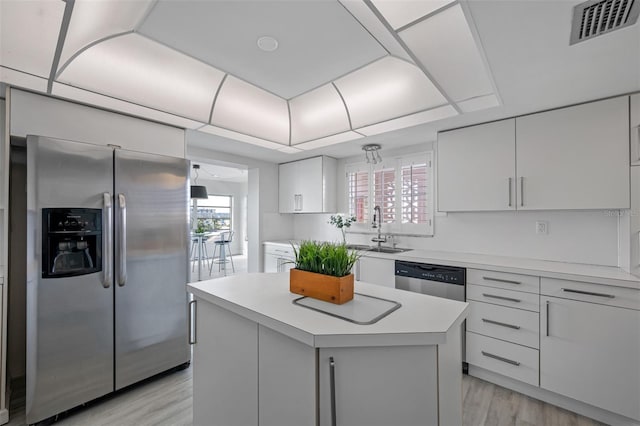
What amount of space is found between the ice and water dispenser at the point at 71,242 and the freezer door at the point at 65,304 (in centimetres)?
3

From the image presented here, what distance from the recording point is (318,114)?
9.62 ft

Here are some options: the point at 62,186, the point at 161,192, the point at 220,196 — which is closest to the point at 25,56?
the point at 62,186

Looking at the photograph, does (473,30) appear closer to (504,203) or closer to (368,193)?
(504,203)

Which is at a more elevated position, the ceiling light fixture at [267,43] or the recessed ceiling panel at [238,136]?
the ceiling light fixture at [267,43]

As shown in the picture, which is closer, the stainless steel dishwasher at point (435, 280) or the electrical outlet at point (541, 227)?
the stainless steel dishwasher at point (435, 280)

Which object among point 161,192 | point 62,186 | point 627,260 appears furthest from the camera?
point 161,192

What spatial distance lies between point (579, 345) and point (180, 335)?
308 centimetres

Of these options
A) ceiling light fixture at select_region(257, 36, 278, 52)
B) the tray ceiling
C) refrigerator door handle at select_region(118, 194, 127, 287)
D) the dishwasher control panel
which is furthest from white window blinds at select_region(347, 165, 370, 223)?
refrigerator door handle at select_region(118, 194, 127, 287)

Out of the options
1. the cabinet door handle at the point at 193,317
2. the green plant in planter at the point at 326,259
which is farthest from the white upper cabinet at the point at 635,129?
the cabinet door handle at the point at 193,317

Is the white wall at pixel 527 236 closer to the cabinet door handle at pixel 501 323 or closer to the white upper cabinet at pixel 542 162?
the white upper cabinet at pixel 542 162

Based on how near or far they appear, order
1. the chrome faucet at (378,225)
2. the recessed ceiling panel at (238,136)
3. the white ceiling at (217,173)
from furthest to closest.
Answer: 1. the white ceiling at (217,173)
2. the chrome faucet at (378,225)
3. the recessed ceiling panel at (238,136)

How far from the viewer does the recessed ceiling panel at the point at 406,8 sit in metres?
1.25

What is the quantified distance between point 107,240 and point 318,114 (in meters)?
2.16

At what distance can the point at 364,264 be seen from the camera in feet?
10.3
